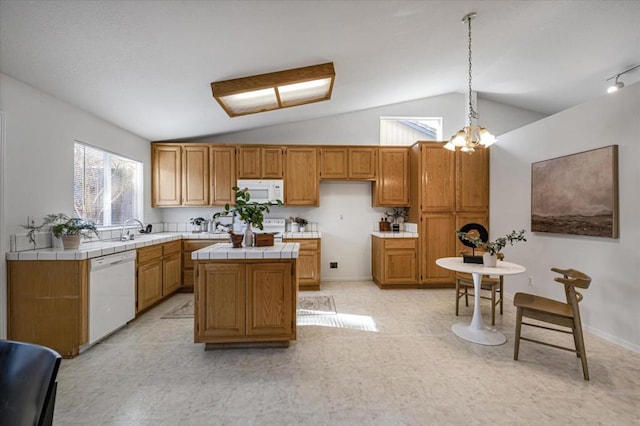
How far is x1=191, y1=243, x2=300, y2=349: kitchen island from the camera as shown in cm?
241

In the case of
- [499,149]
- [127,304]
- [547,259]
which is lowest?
[127,304]

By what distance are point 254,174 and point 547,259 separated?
4.29 metres

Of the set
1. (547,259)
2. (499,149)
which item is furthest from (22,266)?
(499,149)

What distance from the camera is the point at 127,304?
297 cm

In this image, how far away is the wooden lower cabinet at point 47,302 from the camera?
2318 millimetres

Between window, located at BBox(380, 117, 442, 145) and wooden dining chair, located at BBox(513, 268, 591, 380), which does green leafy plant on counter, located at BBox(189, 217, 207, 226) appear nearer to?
window, located at BBox(380, 117, 442, 145)

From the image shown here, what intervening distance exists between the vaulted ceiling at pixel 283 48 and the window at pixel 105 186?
51 centimetres

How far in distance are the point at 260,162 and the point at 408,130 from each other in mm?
2831

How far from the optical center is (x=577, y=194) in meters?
3.01

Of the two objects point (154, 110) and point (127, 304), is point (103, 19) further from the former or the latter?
point (127, 304)

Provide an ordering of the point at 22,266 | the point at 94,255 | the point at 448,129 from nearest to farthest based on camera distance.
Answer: the point at 22,266 → the point at 94,255 → the point at 448,129

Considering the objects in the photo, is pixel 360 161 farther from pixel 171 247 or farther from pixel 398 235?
pixel 171 247

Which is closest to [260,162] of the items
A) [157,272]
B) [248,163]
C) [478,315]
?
[248,163]

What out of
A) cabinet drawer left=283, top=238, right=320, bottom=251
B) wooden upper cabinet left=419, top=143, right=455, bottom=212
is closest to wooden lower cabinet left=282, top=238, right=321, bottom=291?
cabinet drawer left=283, top=238, right=320, bottom=251
